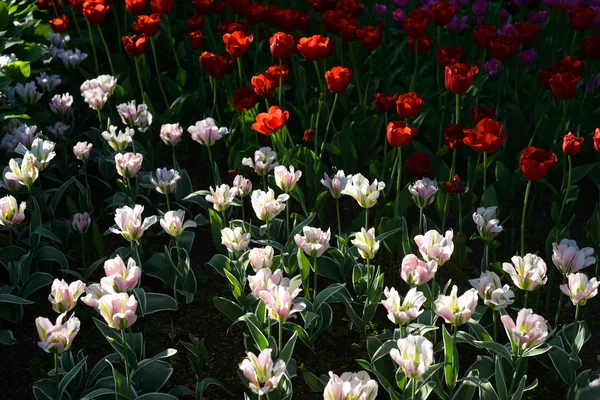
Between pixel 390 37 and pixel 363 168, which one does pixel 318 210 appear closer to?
pixel 363 168

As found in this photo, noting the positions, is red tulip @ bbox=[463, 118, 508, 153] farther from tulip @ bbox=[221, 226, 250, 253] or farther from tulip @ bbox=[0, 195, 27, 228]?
tulip @ bbox=[0, 195, 27, 228]

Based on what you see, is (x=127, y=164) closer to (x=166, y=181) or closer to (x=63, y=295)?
(x=166, y=181)

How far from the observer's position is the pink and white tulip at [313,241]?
2592 mm

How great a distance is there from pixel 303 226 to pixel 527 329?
1131mm

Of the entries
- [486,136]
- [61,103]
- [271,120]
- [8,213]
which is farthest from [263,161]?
[61,103]

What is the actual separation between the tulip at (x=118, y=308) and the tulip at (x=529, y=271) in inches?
44.2

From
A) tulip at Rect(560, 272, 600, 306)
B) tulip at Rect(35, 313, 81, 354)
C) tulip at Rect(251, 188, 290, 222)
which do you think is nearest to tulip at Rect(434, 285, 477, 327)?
tulip at Rect(560, 272, 600, 306)

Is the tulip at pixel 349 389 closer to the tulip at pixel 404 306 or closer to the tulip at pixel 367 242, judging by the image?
the tulip at pixel 404 306

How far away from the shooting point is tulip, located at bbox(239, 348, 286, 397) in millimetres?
1955

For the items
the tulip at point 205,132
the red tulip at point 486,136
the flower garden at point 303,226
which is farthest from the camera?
the tulip at point 205,132

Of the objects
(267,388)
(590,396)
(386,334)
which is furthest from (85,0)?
(590,396)

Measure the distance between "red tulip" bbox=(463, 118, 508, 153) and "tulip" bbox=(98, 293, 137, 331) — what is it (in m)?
1.37

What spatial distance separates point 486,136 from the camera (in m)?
2.85

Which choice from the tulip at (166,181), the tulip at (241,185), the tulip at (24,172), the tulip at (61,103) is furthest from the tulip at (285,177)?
the tulip at (61,103)
